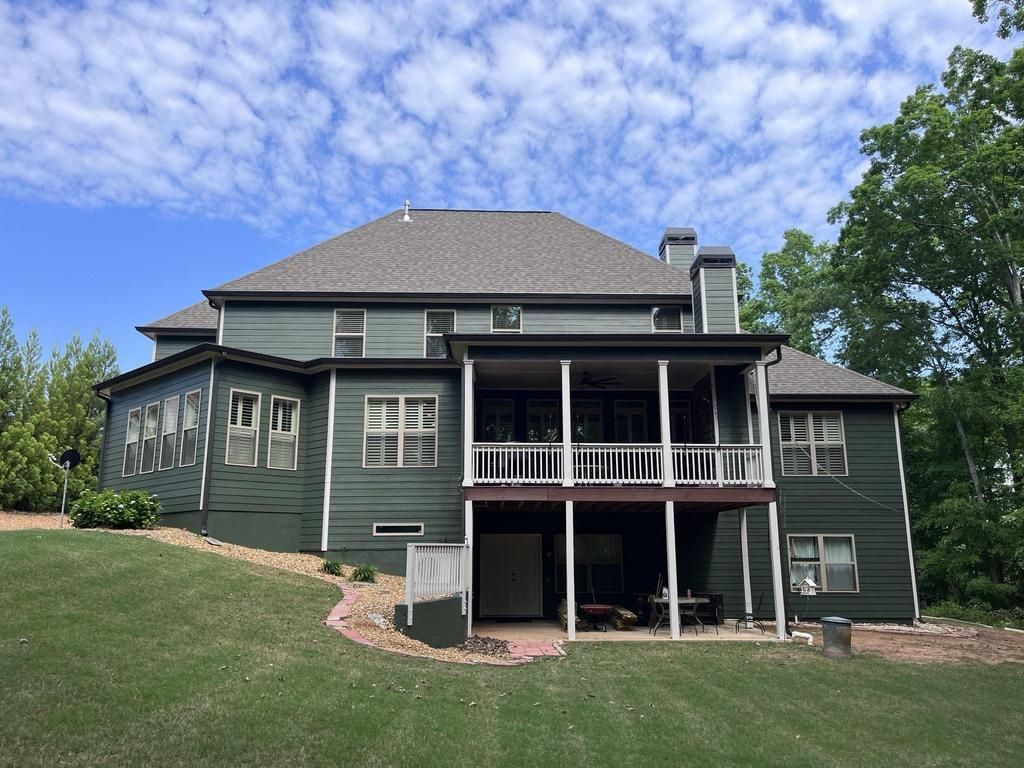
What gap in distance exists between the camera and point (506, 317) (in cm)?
1820

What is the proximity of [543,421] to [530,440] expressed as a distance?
56cm

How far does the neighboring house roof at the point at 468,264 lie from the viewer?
18.1 meters

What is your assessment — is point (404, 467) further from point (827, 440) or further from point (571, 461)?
point (827, 440)

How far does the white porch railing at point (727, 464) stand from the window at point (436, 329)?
21.3 ft

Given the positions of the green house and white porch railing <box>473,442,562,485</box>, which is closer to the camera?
white porch railing <box>473,442,562,485</box>

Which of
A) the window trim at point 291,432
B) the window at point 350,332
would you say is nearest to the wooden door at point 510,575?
the window trim at point 291,432

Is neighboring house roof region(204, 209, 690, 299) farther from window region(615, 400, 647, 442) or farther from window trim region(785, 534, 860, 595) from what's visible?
window trim region(785, 534, 860, 595)

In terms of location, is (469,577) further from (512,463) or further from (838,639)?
(838,639)

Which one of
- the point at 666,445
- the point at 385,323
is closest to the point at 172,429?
the point at 385,323

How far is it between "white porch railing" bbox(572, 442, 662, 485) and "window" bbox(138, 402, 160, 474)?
31.5 ft

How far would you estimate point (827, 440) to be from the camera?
56.0 ft

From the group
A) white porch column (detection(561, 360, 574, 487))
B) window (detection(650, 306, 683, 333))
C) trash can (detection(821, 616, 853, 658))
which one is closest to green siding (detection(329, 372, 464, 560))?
white porch column (detection(561, 360, 574, 487))

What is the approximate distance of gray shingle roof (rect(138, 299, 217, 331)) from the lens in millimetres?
18812

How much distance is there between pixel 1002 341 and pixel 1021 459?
21.9 ft
